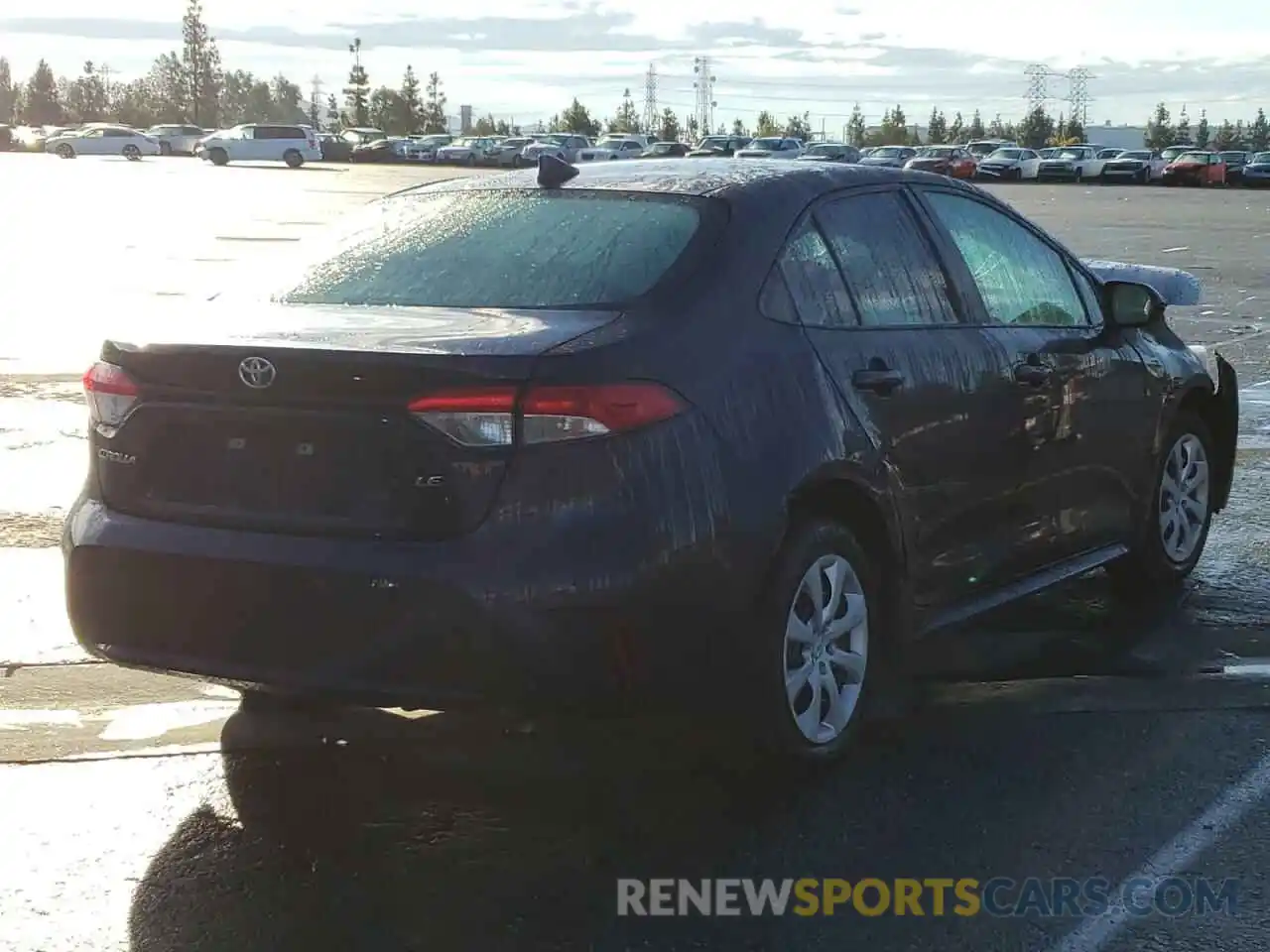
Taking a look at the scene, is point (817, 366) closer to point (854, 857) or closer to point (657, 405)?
point (657, 405)

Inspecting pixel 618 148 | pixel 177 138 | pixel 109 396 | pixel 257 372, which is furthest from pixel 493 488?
pixel 177 138

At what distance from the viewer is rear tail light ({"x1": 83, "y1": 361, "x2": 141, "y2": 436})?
433 centimetres

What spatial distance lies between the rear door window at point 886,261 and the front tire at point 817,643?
0.73 meters

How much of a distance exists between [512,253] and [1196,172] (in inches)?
2622

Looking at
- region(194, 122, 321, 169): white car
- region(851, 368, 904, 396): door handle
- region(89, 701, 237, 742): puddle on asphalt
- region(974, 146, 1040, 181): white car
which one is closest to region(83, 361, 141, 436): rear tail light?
region(89, 701, 237, 742): puddle on asphalt

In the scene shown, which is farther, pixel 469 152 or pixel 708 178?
pixel 469 152

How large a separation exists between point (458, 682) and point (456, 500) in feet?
1.35

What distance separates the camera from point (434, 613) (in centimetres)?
396

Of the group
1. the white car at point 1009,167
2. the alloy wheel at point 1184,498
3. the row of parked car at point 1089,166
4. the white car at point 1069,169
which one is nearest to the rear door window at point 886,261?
the alloy wheel at point 1184,498

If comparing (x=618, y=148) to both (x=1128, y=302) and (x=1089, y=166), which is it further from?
(x=1128, y=302)

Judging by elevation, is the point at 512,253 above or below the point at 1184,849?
above

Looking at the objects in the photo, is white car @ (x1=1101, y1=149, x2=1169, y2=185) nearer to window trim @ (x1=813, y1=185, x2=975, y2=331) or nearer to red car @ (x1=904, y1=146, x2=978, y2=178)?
red car @ (x1=904, y1=146, x2=978, y2=178)

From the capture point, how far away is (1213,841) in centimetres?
434

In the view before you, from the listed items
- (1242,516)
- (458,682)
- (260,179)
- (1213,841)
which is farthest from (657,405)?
(260,179)
